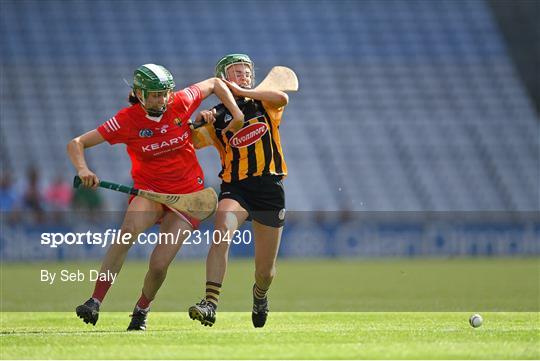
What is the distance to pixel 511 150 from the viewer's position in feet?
90.5

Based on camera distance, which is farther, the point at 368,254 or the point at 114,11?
the point at 114,11

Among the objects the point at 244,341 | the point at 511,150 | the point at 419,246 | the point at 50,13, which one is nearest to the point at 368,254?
the point at 419,246

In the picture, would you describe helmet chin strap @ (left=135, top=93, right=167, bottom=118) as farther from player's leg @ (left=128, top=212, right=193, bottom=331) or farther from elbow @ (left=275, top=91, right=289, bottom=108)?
elbow @ (left=275, top=91, right=289, bottom=108)

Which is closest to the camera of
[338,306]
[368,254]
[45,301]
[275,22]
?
[338,306]

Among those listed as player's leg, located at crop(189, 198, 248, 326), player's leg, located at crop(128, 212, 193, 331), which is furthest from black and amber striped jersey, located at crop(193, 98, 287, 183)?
player's leg, located at crop(128, 212, 193, 331)

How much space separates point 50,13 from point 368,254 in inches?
425

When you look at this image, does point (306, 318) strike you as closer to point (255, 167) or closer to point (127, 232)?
point (255, 167)

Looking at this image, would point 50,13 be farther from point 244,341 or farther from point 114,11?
point 244,341

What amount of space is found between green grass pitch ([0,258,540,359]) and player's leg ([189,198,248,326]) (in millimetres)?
226

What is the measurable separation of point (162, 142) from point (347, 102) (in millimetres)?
20042

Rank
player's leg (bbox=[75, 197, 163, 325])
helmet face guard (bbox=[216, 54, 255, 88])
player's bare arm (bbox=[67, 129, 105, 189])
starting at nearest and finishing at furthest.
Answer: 1. player's bare arm (bbox=[67, 129, 105, 189])
2. player's leg (bbox=[75, 197, 163, 325])
3. helmet face guard (bbox=[216, 54, 255, 88])

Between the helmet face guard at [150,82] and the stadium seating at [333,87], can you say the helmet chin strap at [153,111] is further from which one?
the stadium seating at [333,87]

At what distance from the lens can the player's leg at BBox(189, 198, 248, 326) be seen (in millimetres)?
8279

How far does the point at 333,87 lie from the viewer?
28.6m
